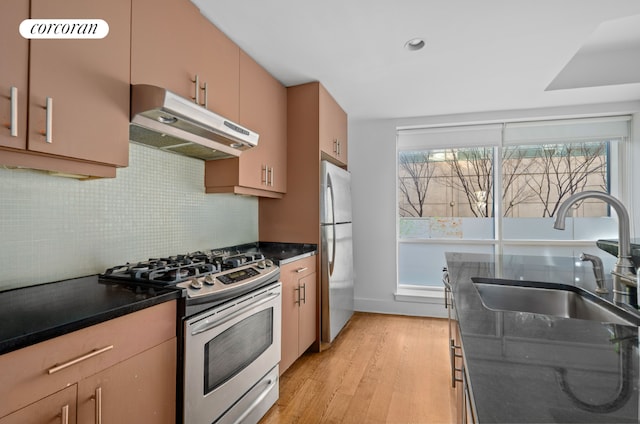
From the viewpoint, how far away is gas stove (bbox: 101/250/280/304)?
1409mm

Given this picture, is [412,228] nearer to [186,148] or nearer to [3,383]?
[186,148]

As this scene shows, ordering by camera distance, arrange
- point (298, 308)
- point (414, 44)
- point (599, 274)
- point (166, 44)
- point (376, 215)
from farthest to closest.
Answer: point (376, 215) < point (298, 308) < point (414, 44) < point (166, 44) < point (599, 274)

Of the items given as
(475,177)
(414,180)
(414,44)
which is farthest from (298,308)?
(475,177)

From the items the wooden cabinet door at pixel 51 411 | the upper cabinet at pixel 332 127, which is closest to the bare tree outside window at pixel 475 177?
the upper cabinet at pixel 332 127

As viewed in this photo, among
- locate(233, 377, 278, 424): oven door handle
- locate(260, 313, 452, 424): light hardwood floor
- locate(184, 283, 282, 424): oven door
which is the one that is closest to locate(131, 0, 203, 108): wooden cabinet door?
locate(184, 283, 282, 424): oven door

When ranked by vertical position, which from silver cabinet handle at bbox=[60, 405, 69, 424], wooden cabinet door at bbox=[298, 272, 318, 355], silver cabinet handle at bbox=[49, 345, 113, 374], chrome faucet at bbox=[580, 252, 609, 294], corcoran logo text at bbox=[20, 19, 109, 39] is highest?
corcoran logo text at bbox=[20, 19, 109, 39]

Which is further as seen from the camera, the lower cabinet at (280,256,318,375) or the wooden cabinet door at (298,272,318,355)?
the wooden cabinet door at (298,272,318,355)

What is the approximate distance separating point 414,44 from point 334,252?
5.85 ft

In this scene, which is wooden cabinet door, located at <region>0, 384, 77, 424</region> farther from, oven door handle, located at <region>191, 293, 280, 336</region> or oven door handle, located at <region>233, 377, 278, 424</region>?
oven door handle, located at <region>233, 377, 278, 424</region>

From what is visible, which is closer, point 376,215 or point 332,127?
point 332,127

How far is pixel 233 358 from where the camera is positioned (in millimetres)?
1601

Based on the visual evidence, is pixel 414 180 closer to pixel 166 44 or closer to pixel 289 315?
pixel 289 315

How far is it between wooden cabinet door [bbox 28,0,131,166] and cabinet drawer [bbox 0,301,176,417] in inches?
25.6

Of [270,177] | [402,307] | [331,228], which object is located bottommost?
[402,307]
